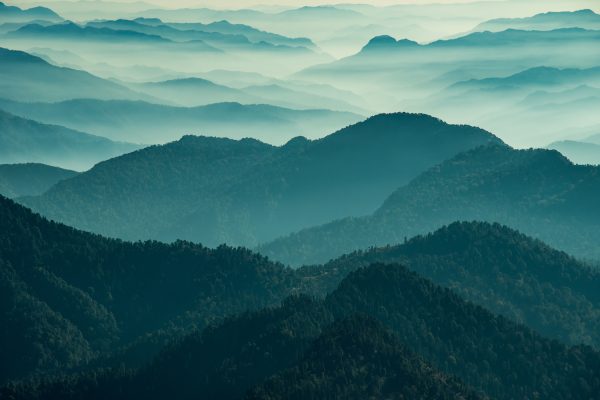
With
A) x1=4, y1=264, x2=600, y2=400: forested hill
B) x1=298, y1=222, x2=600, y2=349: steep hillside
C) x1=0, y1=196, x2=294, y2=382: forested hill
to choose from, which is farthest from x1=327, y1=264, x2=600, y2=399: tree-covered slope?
x1=298, y1=222, x2=600, y2=349: steep hillside

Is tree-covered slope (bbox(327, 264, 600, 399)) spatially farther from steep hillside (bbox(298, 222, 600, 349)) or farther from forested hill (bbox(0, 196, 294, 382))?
steep hillside (bbox(298, 222, 600, 349))

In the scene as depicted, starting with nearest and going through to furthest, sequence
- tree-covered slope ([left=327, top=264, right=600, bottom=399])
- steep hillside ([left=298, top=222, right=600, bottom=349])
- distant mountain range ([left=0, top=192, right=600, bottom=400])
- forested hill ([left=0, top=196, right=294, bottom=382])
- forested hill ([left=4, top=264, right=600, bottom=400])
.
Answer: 1. forested hill ([left=4, top=264, right=600, bottom=400])
2. distant mountain range ([left=0, top=192, right=600, bottom=400])
3. tree-covered slope ([left=327, top=264, right=600, bottom=399])
4. forested hill ([left=0, top=196, right=294, bottom=382])
5. steep hillside ([left=298, top=222, right=600, bottom=349])

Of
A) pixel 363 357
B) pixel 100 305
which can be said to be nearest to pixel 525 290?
pixel 100 305

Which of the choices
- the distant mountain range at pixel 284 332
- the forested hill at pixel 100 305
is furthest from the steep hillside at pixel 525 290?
the forested hill at pixel 100 305

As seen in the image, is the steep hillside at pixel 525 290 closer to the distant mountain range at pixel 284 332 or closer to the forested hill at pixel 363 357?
the distant mountain range at pixel 284 332

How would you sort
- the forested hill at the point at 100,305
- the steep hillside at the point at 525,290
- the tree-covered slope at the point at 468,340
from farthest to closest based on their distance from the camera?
the steep hillside at the point at 525,290 < the forested hill at the point at 100,305 < the tree-covered slope at the point at 468,340

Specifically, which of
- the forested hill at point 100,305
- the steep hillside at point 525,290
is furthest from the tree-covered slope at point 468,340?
the steep hillside at point 525,290

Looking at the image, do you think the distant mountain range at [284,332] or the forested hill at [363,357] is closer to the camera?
the forested hill at [363,357]

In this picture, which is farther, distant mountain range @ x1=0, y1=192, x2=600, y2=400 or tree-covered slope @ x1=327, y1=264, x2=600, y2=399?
tree-covered slope @ x1=327, y1=264, x2=600, y2=399

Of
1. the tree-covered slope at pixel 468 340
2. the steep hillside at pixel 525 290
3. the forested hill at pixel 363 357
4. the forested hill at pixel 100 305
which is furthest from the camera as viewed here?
the steep hillside at pixel 525 290
